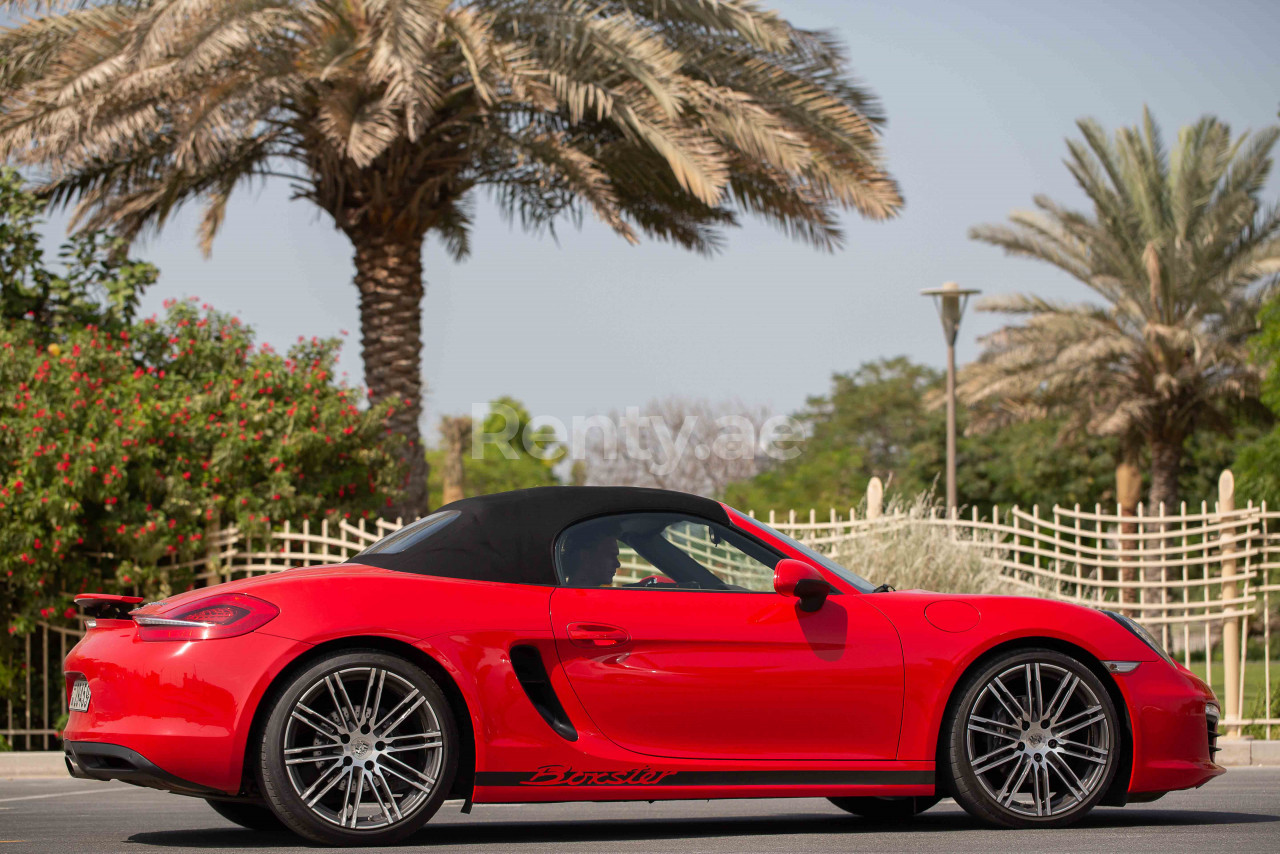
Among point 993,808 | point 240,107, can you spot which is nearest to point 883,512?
point 240,107

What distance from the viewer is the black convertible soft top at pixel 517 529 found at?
5.48 metres

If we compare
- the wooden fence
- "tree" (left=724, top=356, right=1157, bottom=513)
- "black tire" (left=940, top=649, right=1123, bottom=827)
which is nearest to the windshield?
"black tire" (left=940, top=649, right=1123, bottom=827)

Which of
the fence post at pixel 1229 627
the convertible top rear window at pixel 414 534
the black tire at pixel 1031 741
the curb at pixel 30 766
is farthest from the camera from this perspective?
the fence post at pixel 1229 627

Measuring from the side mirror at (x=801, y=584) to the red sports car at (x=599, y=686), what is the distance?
0.01 m

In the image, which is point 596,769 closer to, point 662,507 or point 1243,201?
point 662,507

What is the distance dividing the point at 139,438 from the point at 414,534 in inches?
272

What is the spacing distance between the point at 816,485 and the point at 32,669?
42.8 meters

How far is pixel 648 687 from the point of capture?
530cm

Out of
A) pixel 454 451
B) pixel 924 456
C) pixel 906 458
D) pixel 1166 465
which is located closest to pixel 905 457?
pixel 906 458

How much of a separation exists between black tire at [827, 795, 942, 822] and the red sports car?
769mm

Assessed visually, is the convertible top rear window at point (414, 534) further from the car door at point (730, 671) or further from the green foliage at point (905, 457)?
the green foliage at point (905, 457)

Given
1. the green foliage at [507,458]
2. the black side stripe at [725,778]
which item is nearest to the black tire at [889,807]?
the black side stripe at [725,778]

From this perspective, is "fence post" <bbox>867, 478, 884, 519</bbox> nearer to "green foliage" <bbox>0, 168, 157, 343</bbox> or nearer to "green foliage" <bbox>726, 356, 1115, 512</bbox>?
"green foliage" <bbox>0, 168, 157, 343</bbox>

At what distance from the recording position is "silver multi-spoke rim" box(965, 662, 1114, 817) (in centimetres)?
556
